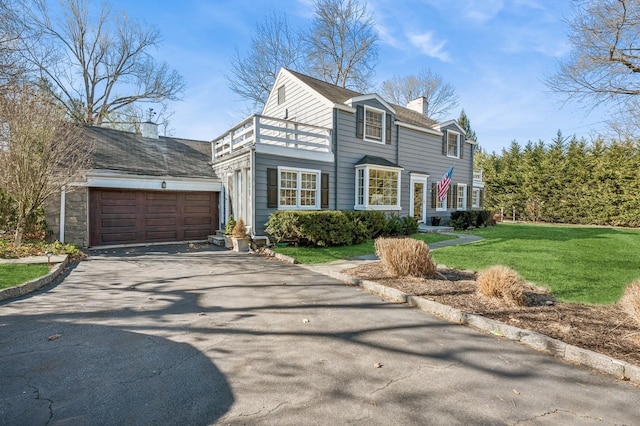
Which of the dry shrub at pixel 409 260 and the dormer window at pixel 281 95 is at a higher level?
the dormer window at pixel 281 95

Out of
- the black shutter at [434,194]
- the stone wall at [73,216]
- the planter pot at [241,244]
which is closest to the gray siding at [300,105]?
the planter pot at [241,244]

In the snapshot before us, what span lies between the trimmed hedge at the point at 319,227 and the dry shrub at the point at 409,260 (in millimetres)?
4082

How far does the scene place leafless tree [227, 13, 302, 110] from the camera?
77.6 feet

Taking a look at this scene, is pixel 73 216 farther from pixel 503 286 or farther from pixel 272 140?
pixel 503 286

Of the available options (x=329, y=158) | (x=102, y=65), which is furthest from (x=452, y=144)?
(x=102, y=65)

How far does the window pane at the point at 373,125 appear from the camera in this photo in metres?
13.9

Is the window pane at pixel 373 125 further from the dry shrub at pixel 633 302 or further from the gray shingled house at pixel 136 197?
the dry shrub at pixel 633 302

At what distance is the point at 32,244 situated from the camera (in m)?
9.46

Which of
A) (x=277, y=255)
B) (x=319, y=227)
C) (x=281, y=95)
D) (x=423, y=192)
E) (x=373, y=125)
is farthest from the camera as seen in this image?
(x=423, y=192)

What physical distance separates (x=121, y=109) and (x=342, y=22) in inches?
724

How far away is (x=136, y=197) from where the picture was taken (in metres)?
11.8

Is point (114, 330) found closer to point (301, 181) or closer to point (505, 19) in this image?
point (301, 181)

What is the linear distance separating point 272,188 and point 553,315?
28.5 feet

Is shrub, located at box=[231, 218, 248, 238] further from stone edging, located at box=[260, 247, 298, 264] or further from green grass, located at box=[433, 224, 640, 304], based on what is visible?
green grass, located at box=[433, 224, 640, 304]
